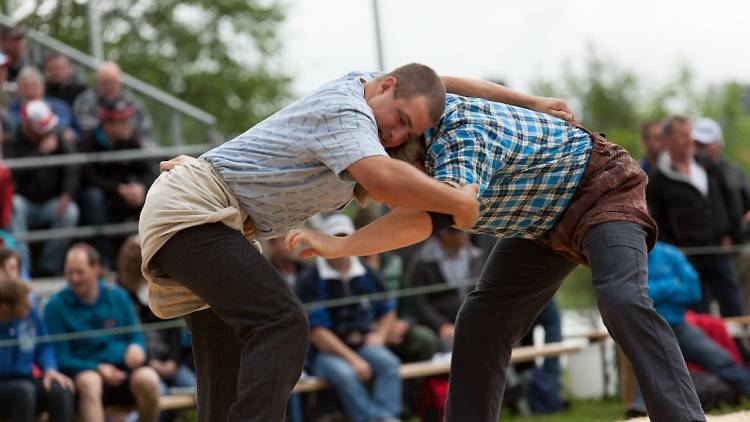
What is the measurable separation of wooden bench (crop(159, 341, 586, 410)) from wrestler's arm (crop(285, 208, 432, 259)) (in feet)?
11.1

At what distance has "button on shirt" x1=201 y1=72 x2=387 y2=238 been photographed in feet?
13.6

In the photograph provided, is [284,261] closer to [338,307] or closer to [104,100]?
[338,307]

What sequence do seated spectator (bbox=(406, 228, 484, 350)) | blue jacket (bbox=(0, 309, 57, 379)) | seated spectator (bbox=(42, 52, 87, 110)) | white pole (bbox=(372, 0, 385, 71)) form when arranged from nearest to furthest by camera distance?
blue jacket (bbox=(0, 309, 57, 379)) → seated spectator (bbox=(406, 228, 484, 350)) → seated spectator (bbox=(42, 52, 87, 110)) → white pole (bbox=(372, 0, 385, 71))

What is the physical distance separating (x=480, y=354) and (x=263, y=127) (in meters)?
1.35

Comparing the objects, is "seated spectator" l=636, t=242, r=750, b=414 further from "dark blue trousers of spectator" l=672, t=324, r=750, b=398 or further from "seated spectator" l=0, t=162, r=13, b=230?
"seated spectator" l=0, t=162, r=13, b=230

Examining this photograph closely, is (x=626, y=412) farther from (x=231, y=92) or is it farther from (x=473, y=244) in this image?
(x=231, y=92)

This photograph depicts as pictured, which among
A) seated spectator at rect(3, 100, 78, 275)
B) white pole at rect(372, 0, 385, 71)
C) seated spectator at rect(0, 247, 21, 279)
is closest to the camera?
seated spectator at rect(0, 247, 21, 279)

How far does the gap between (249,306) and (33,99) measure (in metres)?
5.97

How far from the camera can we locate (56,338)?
24.0 ft

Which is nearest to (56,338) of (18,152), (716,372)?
(18,152)

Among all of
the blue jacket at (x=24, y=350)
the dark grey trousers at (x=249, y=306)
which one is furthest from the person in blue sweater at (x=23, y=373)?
the dark grey trousers at (x=249, y=306)

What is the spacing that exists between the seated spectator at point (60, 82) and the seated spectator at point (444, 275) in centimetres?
346

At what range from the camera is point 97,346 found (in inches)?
298

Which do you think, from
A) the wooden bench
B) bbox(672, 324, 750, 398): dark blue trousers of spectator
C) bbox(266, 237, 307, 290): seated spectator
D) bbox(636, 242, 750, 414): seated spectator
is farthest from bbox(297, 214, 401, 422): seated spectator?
bbox(672, 324, 750, 398): dark blue trousers of spectator
